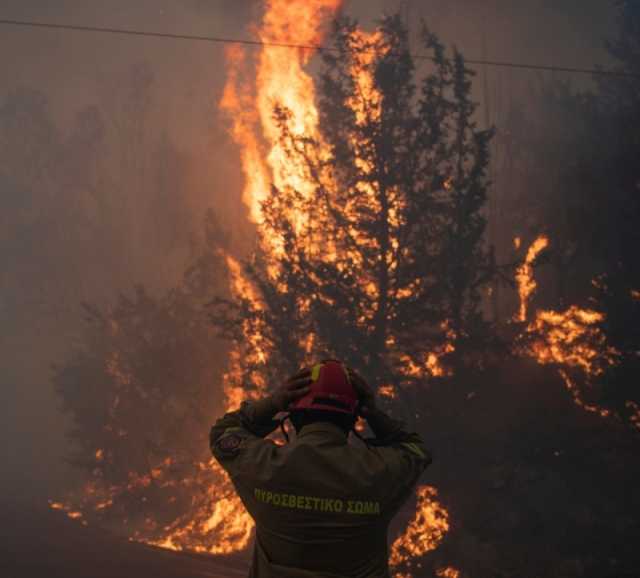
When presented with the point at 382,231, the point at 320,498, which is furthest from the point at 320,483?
the point at 382,231

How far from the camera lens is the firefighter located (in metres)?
2.35

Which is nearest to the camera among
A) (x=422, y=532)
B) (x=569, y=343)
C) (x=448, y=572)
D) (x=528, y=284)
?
(x=448, y=572)

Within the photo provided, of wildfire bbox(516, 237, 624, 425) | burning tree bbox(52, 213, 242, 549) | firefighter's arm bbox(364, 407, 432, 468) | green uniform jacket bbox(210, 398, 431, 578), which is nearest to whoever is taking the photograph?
green uniform jacket bbox(210, 398, 431, 578)

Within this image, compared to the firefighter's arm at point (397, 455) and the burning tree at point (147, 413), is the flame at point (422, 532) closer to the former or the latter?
the burning tree at point (147, 413)

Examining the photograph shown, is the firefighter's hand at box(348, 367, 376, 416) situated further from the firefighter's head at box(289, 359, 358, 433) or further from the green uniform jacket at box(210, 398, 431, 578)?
the green uniform jacket at box(210, 398, 431, 578)

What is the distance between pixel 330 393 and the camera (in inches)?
97.3

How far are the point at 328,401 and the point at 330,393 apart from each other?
0.11ft

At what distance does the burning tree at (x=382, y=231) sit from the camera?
16.8 meters

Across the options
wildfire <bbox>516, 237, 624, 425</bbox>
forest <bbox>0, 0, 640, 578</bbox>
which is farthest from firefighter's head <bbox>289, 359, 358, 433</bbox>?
wildfire <bbox>516, 237, 624, 425</bbox>

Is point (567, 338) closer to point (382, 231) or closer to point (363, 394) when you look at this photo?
point (382, 231)

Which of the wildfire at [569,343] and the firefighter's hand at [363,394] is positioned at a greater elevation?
the wildfire at [569,343]

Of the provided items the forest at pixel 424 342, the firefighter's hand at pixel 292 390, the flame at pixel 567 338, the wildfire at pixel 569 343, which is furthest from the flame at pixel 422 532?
the firefighter's hand at pixel 292 390

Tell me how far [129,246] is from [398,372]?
159 feet

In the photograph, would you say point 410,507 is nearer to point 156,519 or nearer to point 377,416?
point 156,519
